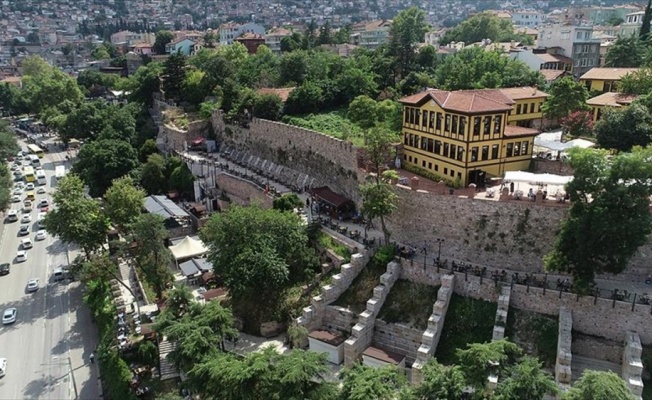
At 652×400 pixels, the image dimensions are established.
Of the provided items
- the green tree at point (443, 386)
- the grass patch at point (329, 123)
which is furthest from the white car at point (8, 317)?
the green tree at point (443, 386)

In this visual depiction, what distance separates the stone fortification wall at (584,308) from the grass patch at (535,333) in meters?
0.41

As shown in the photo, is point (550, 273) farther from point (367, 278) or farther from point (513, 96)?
point (513, 96)

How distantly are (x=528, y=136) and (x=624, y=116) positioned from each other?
644 cm

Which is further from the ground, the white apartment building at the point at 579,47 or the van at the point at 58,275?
the white apartment building at the point at 579,47

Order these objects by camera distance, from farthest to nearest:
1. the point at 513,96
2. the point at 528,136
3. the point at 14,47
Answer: the point at 14,47 → the point at 513,96 → the point at 528,136

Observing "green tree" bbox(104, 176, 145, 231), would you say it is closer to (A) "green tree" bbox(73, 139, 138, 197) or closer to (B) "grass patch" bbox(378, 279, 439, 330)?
(A) "green tree" bbox(73, 139, 138, 197)

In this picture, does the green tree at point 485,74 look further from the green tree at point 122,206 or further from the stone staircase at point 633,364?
the green tree at point 122,206

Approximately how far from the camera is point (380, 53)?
2370 inches

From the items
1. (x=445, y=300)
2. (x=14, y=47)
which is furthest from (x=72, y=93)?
(x=14, y=47)

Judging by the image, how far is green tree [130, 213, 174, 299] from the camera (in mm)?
33438

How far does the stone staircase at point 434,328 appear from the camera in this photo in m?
24.3

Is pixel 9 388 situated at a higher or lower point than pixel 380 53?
lower

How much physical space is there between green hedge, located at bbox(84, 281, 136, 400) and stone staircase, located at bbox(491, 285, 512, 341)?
19127mm

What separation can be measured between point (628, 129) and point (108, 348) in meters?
Result: 35.1
